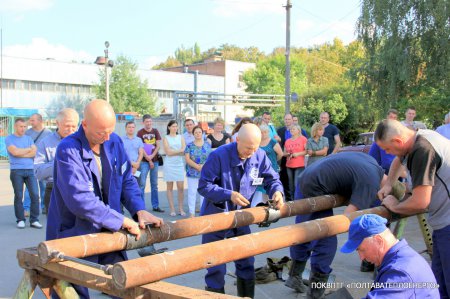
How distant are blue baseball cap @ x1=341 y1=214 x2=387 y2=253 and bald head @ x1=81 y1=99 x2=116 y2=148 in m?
1.72

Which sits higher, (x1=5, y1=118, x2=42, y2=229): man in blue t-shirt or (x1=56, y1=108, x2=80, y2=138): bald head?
(x1=56, y1=108, x2=80, y2=138): bald head

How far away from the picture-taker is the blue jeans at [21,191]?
347 inches

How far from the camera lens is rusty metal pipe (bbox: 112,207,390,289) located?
8.80ft

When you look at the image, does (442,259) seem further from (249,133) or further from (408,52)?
(408,52)

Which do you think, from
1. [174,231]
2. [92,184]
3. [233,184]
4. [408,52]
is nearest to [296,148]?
[233,184]

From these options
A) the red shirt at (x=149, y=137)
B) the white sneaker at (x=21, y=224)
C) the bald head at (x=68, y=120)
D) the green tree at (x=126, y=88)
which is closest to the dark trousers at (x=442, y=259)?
the bald head at (x=68, y=120)

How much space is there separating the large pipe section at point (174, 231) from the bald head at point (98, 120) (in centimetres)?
68

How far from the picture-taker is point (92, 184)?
3514 millimetres

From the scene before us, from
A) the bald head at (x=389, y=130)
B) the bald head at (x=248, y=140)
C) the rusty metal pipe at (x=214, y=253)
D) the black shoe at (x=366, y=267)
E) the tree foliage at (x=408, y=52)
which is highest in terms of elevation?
the tree foliage at (x=408, y=52)

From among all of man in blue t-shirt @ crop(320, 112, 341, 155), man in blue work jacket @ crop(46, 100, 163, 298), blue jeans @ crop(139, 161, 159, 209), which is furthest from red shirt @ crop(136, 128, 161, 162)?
man in blue work jacket @ crop(46, 100, 163, 298)

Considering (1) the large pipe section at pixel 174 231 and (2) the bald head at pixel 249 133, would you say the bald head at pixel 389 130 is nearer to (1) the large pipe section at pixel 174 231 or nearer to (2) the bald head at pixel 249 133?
(2) the bald head at pixel 249 133

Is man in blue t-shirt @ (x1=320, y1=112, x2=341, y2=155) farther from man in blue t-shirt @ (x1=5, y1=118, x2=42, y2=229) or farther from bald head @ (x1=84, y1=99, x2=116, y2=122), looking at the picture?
bald head @ (x1=84, y1=99, x2=116, y2=122)

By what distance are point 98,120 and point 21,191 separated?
6254 mm

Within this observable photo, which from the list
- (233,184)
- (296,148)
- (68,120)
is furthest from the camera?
(296,148)
